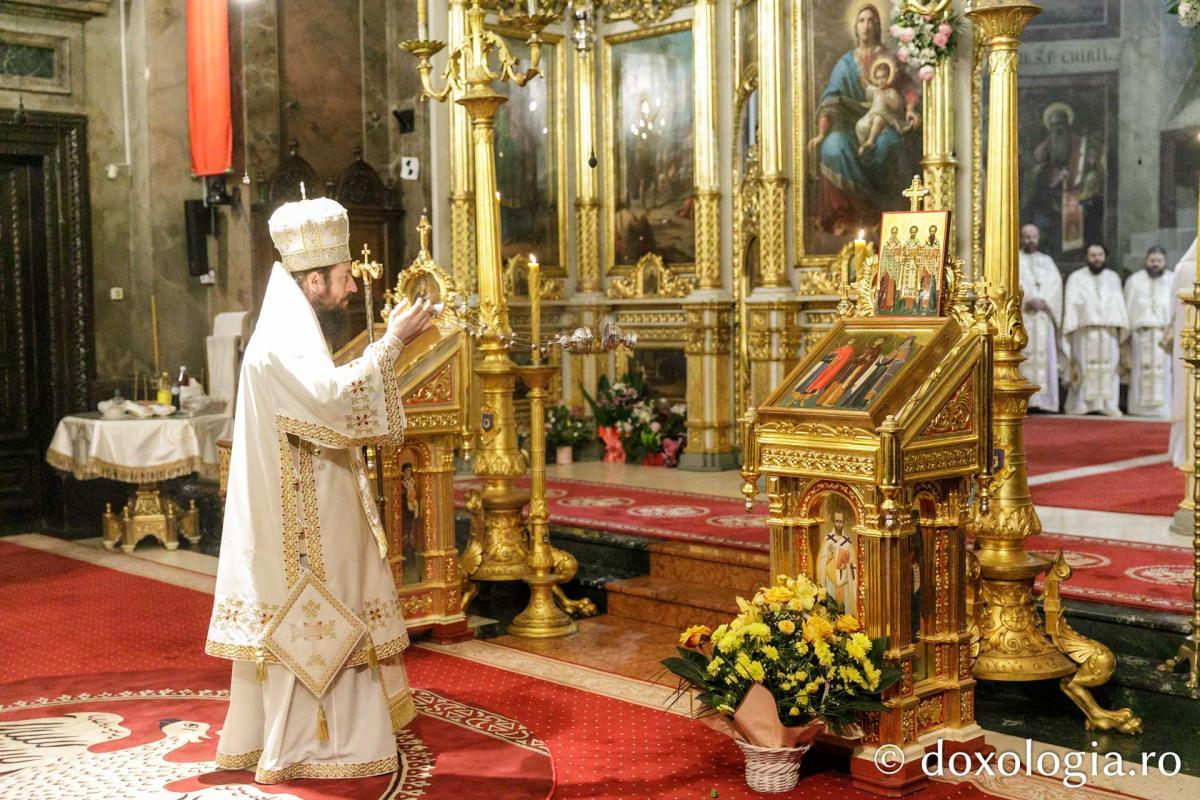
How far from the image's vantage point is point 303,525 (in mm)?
4688

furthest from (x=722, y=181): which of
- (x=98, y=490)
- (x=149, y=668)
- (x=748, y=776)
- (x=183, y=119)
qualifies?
(x=748, y=776)

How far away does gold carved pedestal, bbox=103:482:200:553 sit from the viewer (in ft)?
32.0

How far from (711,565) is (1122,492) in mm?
3119

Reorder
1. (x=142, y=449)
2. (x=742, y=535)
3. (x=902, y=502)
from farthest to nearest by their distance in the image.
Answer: (x=142, y=449) < (x=742, y=535) < (x=902, y=502)

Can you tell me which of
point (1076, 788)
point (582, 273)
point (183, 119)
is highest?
point (183, 119)

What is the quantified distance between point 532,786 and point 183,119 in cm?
815

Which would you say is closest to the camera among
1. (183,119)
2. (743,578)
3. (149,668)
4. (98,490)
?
(149,668)

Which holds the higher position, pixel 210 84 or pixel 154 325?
pixel 210 84

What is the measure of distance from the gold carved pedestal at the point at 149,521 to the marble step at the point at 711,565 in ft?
12.8

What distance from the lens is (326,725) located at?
185 inches

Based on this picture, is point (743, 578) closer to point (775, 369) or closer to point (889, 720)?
point (889, 720)

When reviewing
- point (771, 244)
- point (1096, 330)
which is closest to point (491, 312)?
point (771, 244)

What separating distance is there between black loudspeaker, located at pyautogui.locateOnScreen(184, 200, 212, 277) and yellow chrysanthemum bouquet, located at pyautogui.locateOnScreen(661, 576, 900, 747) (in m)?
7.69

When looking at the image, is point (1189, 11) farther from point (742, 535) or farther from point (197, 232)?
point (197, 232)
